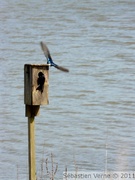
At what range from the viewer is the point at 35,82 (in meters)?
5.10

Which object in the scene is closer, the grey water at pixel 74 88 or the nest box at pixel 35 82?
the nest box at pixel 35 82

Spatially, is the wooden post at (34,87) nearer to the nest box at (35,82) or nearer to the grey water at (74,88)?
the nest box at (35,82)

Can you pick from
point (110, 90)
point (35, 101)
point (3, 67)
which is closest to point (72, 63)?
point (3, 67)

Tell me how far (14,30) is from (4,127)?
6.87 meters

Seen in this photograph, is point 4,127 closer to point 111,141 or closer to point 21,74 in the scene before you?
point 111,141

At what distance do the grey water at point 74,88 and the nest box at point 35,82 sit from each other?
1.14 m

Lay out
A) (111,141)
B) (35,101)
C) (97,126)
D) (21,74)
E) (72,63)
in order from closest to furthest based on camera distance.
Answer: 1. (35,101)
2. (111,141)
3. (97,126)
4. (21,74)
5. (72,63)

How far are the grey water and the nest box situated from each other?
1.14 m

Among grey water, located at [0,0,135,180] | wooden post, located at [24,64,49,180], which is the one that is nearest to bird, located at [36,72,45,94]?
wooden post, located at [24,64,49,180]

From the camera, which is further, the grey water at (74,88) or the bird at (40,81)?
the grey water at (74,88)

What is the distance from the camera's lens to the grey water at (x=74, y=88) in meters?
7.97

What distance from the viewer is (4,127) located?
9.08 metres

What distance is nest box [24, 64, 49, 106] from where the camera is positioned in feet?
16.6

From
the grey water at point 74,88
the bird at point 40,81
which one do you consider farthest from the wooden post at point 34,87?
the grey water at point 74,88
